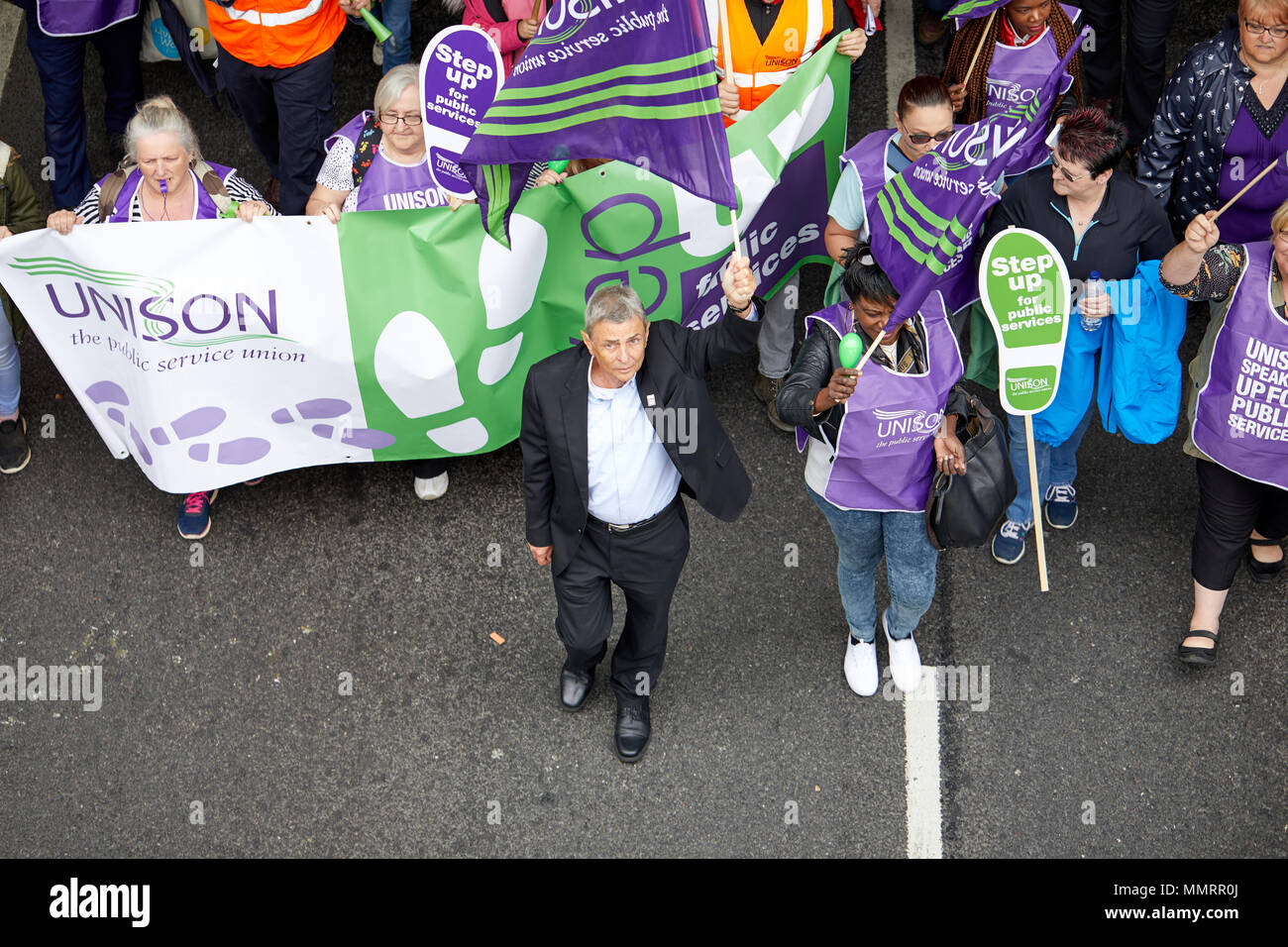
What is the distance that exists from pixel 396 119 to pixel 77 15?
2245 millimetres

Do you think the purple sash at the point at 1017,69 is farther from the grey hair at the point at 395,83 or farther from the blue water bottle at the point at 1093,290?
the grey hair at the point at 395,83

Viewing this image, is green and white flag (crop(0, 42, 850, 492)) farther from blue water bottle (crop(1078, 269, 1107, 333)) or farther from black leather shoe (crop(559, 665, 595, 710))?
blue water bottle (crop(1078, 269, 1107, 333))

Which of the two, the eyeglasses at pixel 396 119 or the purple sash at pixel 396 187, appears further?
the purple sash at pixel 396 187

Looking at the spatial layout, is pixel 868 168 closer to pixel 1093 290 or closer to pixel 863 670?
pixel 1093 290

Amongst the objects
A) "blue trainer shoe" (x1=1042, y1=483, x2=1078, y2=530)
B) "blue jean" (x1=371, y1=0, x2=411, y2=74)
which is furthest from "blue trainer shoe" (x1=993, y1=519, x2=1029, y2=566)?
"blue jean" (x1=371, y1=0, x2=411, y2=74)

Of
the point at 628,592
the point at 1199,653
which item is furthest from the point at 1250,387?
the point at 628,592

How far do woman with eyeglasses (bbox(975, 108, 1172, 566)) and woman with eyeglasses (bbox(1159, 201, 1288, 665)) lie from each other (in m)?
0.18

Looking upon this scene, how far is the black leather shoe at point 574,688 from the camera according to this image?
19.4ft

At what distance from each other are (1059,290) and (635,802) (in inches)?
102

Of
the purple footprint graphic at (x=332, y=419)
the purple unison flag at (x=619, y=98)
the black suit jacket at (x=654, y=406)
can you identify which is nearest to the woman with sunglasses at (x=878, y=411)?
the black suit jacket at (x=654, y=406)

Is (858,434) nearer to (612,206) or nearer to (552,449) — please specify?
(552,449)

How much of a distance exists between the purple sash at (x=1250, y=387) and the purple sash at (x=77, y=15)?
557 cm

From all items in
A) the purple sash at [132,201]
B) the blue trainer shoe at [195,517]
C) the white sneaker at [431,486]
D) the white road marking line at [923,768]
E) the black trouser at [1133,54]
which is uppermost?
the purple sash at [132,201]

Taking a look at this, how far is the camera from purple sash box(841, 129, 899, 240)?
5914mm
